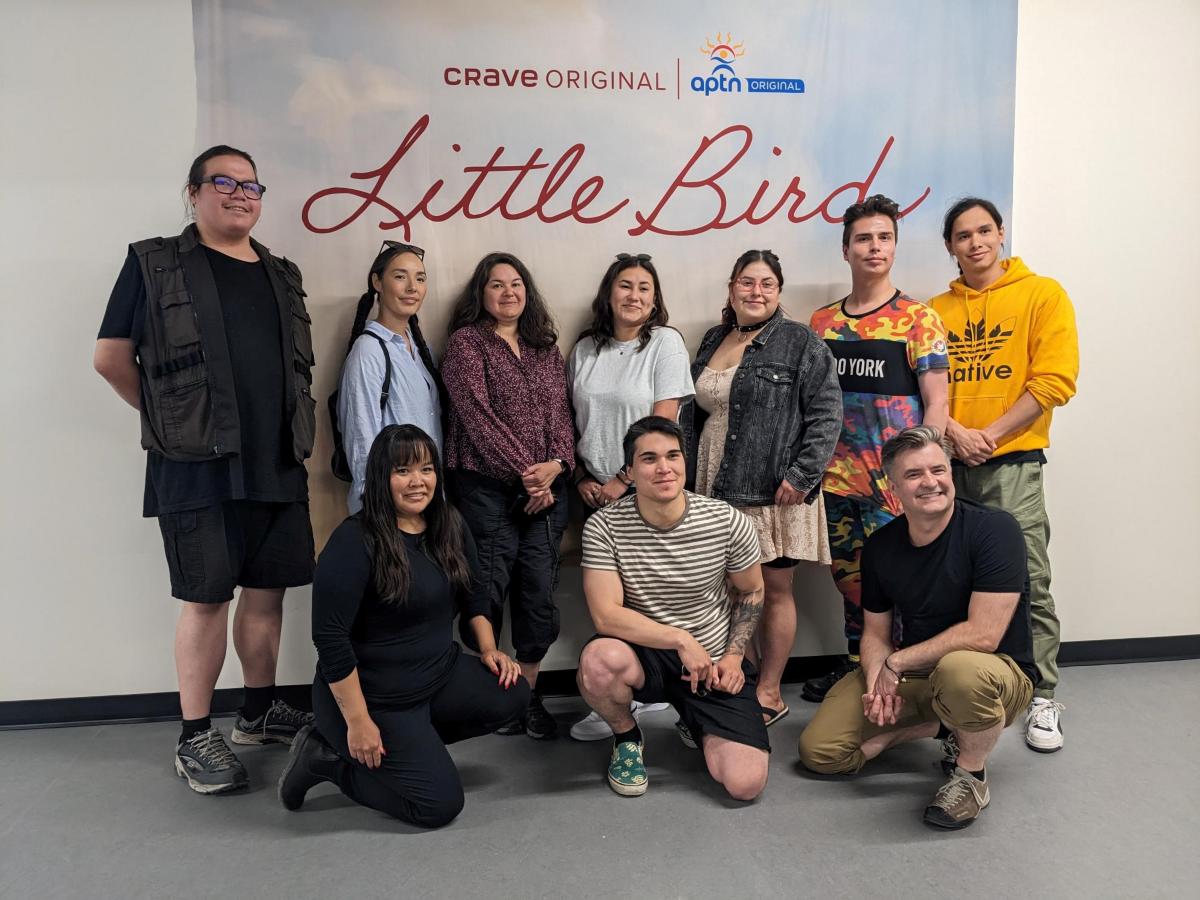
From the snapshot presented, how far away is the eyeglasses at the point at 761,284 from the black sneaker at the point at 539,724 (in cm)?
149

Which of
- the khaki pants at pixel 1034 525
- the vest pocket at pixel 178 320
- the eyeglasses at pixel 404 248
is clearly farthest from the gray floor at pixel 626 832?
the eyeglasses at pixel 404 248

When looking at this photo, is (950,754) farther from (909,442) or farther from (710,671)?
(909,442)

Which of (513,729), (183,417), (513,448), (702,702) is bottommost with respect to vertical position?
(513,729)

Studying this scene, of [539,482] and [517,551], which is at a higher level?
[539,482]

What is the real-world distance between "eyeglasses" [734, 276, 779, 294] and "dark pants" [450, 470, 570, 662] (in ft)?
2.83

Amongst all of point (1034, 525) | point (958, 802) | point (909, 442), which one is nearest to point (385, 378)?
point (909, 442)

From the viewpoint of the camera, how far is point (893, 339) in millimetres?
2723

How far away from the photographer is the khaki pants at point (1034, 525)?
9.02ft

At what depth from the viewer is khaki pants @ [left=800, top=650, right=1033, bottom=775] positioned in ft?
7.06

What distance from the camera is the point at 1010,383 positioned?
2746mm

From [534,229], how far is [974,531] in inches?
68.5

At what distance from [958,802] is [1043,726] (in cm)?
65

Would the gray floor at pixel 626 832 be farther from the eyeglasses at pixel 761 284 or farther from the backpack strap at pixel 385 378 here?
the eyeglasses at pixel 761 284

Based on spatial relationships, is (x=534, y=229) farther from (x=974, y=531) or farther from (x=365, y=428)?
(x=974, y=531)
